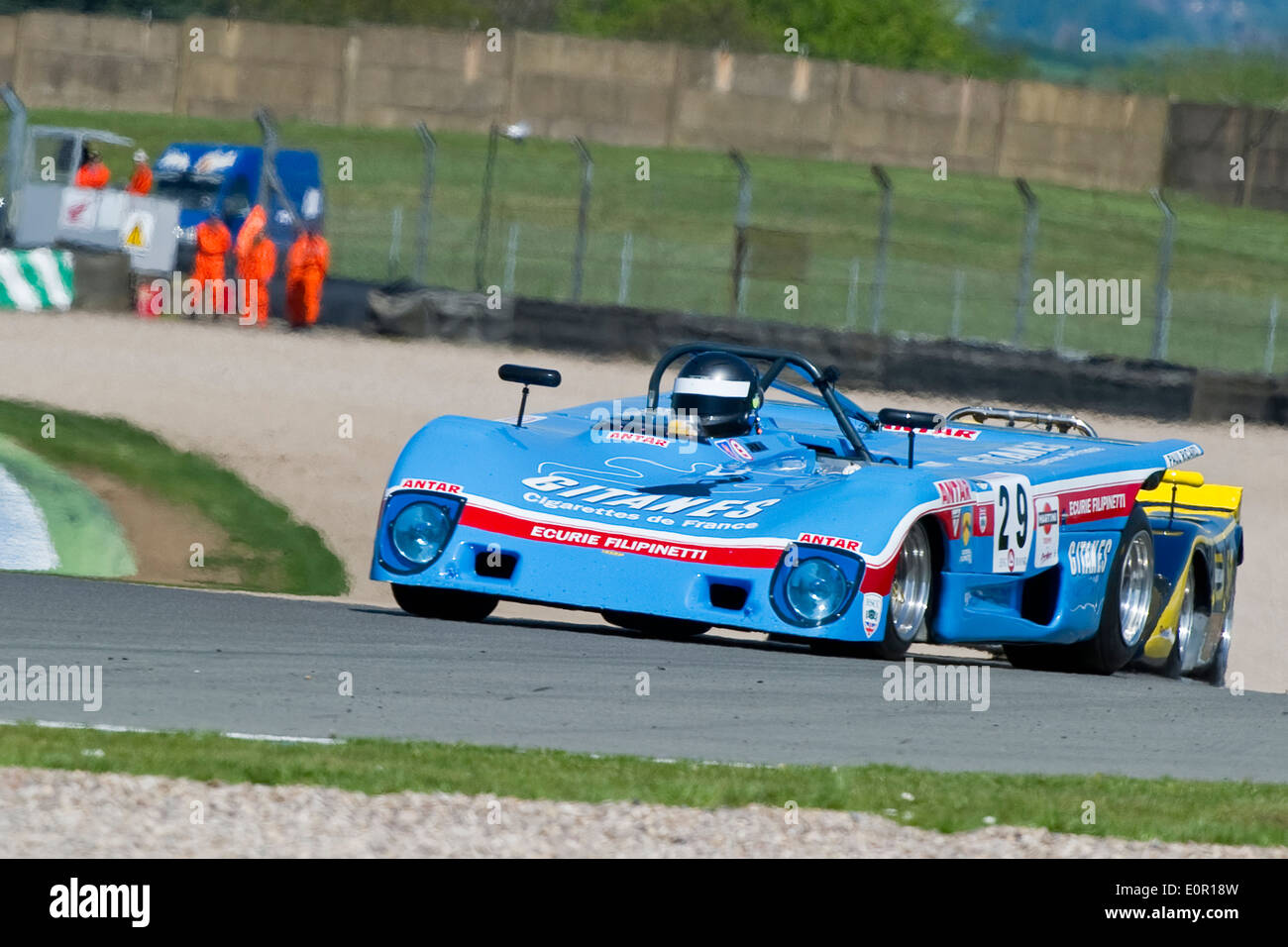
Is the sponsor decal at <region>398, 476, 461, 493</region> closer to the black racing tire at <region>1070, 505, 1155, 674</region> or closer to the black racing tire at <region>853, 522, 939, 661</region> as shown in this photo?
the black racing tire at <region>853, 522, 939, 661</region>

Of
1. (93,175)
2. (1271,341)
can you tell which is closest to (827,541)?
(1271,341)

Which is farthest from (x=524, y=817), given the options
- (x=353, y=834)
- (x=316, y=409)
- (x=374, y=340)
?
(x=374, y=340)

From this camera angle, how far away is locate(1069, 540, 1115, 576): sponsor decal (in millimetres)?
9320

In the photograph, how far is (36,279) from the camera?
22094 millimetres

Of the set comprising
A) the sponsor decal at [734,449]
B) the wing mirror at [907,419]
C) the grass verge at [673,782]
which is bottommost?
the grass verge at [673,782]

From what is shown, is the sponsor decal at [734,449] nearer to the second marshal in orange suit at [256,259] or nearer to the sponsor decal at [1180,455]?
the sponsor decal at [1180,455]

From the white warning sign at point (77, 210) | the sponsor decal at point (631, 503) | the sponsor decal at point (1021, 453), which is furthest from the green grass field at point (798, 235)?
the sponsor decal at point (631, 503)

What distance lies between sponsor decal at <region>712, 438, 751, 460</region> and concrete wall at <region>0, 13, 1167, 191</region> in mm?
36594

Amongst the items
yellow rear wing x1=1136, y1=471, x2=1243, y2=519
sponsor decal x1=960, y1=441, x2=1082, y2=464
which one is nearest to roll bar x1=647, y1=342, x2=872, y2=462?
sponsor decal x1=960, y1=441, x2=1082, y2=464

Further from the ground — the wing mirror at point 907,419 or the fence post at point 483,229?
the fence post at point 483,229

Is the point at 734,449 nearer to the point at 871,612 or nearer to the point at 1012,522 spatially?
the point at 1012,522

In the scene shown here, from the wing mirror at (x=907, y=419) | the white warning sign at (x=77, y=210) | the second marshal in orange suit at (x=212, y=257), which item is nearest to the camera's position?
the wing mirror at (x=907, y=419)

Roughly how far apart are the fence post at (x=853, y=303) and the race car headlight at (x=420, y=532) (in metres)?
17.4

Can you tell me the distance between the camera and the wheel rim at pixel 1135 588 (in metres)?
9.90
